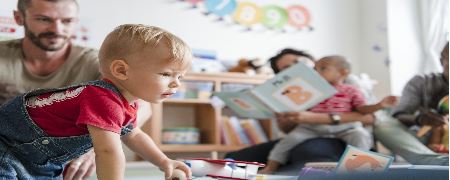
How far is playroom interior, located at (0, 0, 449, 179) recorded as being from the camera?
6.57 feet

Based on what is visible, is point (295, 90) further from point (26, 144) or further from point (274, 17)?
point (274, 17)

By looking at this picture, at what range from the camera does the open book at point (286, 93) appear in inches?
43.9

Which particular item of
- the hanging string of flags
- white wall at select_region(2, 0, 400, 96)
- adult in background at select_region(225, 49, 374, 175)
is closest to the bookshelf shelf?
white wall at select_region(2, 0, 400, 96)

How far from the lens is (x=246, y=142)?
2.11 meters

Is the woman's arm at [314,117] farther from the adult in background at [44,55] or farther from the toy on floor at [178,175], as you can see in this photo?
the toy on floor at [178,175]

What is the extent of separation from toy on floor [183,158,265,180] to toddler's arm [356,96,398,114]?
66cm

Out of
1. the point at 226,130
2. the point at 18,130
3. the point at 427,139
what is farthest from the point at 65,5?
the point at 226,130

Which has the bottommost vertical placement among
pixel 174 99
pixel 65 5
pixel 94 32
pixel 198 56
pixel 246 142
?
pixel 246 142

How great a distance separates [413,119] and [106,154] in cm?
94

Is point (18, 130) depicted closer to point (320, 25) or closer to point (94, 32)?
point (94, 32)

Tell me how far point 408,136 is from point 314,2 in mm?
1349

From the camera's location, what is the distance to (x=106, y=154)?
0.57 meters

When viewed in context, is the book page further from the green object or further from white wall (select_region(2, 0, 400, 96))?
Result: the green object

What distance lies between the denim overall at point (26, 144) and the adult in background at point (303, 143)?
1.89 feet
